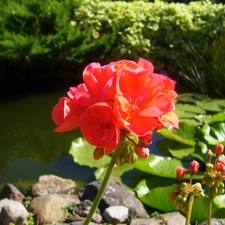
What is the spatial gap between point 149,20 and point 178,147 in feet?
10.7

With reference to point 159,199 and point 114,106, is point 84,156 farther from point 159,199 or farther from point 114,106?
point 114,106

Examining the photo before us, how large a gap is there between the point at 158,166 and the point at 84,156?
628mm

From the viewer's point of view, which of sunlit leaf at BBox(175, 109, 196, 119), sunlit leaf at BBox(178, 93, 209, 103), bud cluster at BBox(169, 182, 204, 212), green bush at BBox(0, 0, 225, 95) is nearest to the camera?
bud cluster at BBox(169, 182, 204, 212)

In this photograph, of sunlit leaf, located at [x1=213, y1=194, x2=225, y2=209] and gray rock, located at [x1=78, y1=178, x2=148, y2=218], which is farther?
gray rock, located at [x1=78, y1=178, x2=148, y2=218]

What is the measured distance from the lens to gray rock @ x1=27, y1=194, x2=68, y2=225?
301cm

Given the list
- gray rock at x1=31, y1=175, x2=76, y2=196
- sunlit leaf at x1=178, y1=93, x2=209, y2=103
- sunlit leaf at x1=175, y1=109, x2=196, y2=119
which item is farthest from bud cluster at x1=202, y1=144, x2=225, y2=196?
sunlit leaf at x1=178, y1=93, x2=209, y2=103

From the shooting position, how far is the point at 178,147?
4000mm

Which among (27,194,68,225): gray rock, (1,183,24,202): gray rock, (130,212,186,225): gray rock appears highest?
(130,212,186,225): gray rock

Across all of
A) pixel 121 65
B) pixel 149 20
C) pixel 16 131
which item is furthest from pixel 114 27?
pixel 121 65

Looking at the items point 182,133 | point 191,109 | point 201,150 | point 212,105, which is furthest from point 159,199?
point 212,105

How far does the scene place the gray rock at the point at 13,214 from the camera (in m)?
2.84

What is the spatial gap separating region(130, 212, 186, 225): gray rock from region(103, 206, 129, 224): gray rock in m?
0.13

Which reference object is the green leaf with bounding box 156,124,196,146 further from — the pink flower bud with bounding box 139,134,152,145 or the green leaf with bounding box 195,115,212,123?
the pink flower bud with bounding box 139,134,152,145

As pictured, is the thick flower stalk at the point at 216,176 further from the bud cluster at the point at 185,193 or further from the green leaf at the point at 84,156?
the green leaf at the point at 84,156
